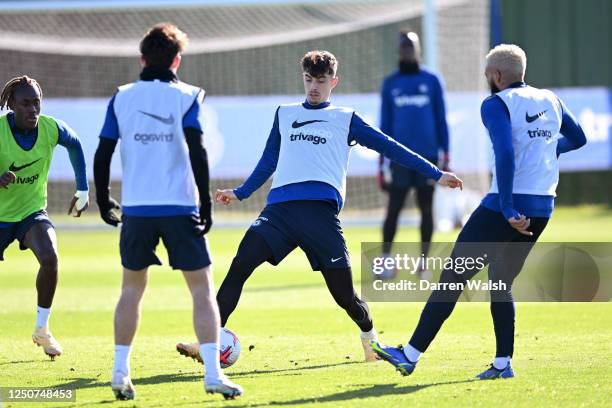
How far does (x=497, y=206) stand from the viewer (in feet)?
21.9

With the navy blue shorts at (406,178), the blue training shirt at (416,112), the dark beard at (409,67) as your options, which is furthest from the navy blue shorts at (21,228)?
the dark beard at (409,67)

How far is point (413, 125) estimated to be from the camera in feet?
42.0

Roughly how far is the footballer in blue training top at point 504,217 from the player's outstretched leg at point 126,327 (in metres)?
1.52

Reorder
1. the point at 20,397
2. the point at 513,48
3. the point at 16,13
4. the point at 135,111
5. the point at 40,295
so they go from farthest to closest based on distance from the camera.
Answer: the point at 16,13 < the point at 40,295 < the point at 513,48 < the point at 20,397 < the point at 135,111

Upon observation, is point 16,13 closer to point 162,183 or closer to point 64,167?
point 64,167

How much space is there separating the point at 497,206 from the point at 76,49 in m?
16.0

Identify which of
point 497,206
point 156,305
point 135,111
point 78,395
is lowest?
point 156,305

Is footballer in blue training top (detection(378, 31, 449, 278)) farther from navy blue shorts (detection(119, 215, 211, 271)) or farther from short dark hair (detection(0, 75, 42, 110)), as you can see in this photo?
navy blue shorts (detection(119, 215, 211, 271))

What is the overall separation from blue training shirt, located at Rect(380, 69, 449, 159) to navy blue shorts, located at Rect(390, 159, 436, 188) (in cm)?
32

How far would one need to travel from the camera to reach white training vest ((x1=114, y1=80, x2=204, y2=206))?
5957 millimetres

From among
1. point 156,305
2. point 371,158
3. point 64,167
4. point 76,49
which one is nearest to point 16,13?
point 76,49

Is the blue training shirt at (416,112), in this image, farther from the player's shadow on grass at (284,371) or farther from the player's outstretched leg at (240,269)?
the player's outstretched leg at (240,269)

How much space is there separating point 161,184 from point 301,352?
97.3 inches

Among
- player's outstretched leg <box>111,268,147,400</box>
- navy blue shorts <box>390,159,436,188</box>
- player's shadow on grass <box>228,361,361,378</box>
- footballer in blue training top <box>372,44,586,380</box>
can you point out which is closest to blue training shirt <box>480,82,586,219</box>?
footballer in blue training top <box>372,44,586,380</box>
